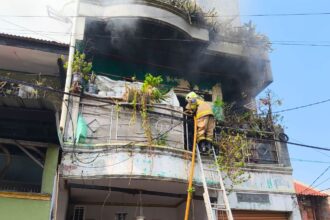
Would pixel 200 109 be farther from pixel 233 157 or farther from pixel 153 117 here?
pixel 233 157

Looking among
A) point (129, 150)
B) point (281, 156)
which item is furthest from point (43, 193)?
point (281, 156)

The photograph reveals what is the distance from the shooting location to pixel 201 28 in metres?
12.4

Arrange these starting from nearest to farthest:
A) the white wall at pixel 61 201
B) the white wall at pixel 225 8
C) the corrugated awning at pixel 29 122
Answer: the corrugated awning at pixel 29 122 → the white wall at pixel 61 201 → the white wall at pixel 225 8

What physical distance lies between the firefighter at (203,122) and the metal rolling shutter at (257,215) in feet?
7.38

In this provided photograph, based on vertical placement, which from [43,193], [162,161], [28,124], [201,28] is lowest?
[43,193]

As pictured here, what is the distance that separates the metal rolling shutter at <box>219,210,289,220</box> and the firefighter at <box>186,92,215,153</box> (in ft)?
7.38

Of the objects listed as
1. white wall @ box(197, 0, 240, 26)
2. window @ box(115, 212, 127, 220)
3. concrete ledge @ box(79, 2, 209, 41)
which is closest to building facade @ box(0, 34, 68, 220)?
window @ box(115, 212, 127, 220)

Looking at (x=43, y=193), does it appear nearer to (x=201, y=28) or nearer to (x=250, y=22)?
(x=201, y=28)

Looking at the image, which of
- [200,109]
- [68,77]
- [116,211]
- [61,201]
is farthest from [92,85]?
[116,211]

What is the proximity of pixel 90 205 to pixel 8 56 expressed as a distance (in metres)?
5.48

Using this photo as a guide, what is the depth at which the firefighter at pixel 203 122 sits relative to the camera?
942cm

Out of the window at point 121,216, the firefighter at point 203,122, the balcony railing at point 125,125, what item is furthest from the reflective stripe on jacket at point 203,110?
the window at point 121,216

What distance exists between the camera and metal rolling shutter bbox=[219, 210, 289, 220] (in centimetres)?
1041

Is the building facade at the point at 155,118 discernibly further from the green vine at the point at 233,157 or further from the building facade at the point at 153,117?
the green vine at the point at 233,157
